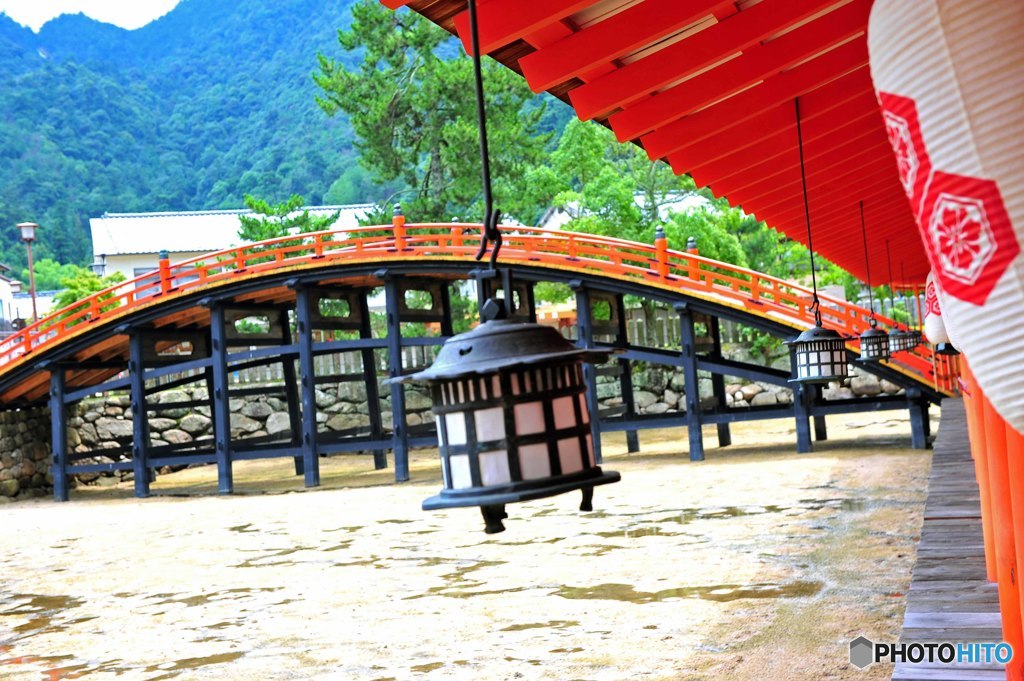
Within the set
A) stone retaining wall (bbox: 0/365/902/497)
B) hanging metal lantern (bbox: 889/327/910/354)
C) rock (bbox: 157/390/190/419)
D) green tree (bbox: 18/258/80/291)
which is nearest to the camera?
hanging metal lantern (bbox: 889/327/910/354)

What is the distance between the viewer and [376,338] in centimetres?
1661

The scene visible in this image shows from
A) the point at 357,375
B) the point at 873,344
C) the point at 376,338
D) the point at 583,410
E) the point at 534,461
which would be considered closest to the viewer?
the point at 534,461

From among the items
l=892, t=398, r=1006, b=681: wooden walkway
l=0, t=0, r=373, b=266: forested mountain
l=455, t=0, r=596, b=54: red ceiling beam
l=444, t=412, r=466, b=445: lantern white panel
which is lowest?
l=892, t=398, r=1006, b=681: wooden walkway

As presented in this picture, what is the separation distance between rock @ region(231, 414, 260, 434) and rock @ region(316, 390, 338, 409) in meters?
1.39

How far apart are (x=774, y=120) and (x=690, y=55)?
1.62m

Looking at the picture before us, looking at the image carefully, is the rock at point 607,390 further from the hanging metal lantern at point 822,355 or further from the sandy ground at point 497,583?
the hanging metal lantern at point 822,355

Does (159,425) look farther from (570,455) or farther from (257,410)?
(570,455)

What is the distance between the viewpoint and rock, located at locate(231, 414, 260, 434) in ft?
73.9

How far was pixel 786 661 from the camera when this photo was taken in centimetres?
509

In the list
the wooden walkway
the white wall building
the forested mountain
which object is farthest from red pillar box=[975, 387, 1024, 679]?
the forested mountain

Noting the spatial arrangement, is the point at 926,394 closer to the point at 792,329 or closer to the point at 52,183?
the point at 792,329

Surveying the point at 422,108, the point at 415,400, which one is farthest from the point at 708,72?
the point at 422,108

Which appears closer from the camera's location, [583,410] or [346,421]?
[583,410]

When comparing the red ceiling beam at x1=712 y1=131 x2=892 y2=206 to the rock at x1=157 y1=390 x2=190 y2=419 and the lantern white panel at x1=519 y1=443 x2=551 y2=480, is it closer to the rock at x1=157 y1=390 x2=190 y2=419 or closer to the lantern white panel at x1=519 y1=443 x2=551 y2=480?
the lantern white panel at x1=519 y1=443 x2=551 y2=480
